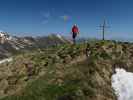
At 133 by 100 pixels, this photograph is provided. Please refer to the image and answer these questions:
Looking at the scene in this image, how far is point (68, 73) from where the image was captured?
922 inches

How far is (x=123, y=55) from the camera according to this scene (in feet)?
90.9

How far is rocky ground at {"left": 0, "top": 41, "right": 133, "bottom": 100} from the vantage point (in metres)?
20.7

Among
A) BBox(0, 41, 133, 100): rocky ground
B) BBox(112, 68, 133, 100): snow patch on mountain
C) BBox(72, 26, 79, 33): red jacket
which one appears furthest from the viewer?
BBox(72, 26, 79, 33): red jacket

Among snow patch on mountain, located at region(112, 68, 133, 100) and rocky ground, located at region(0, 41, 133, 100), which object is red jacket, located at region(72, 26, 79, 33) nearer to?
rocky ground, located at region(0, 41, 133, 100)

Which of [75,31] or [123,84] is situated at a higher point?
[75,31]

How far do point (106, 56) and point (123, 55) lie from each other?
7.28 feet

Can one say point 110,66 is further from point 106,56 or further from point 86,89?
point 86,89

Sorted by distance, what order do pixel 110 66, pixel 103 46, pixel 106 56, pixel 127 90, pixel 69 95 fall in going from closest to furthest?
1. pixel 69 95
2. pixel 127 90
3. pixel 110 66
4. pixel 106 56
5. pixel 103 46

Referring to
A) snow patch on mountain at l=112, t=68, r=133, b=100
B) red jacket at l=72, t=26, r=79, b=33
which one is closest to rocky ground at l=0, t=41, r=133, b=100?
snow patch on mountain at l=112, t=68, r=133, b=100

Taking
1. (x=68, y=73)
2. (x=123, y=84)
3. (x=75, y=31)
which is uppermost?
(x=75, y=31)

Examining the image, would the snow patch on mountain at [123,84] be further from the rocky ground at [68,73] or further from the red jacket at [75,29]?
the red jacket at [75,29]

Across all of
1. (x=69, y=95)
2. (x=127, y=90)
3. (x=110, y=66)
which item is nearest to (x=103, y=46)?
(x=110, y=66)

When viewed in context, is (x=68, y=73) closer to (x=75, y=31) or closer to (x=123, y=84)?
(x=123, y=84)

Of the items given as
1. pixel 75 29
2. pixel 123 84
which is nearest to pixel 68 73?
pixel 123 84
